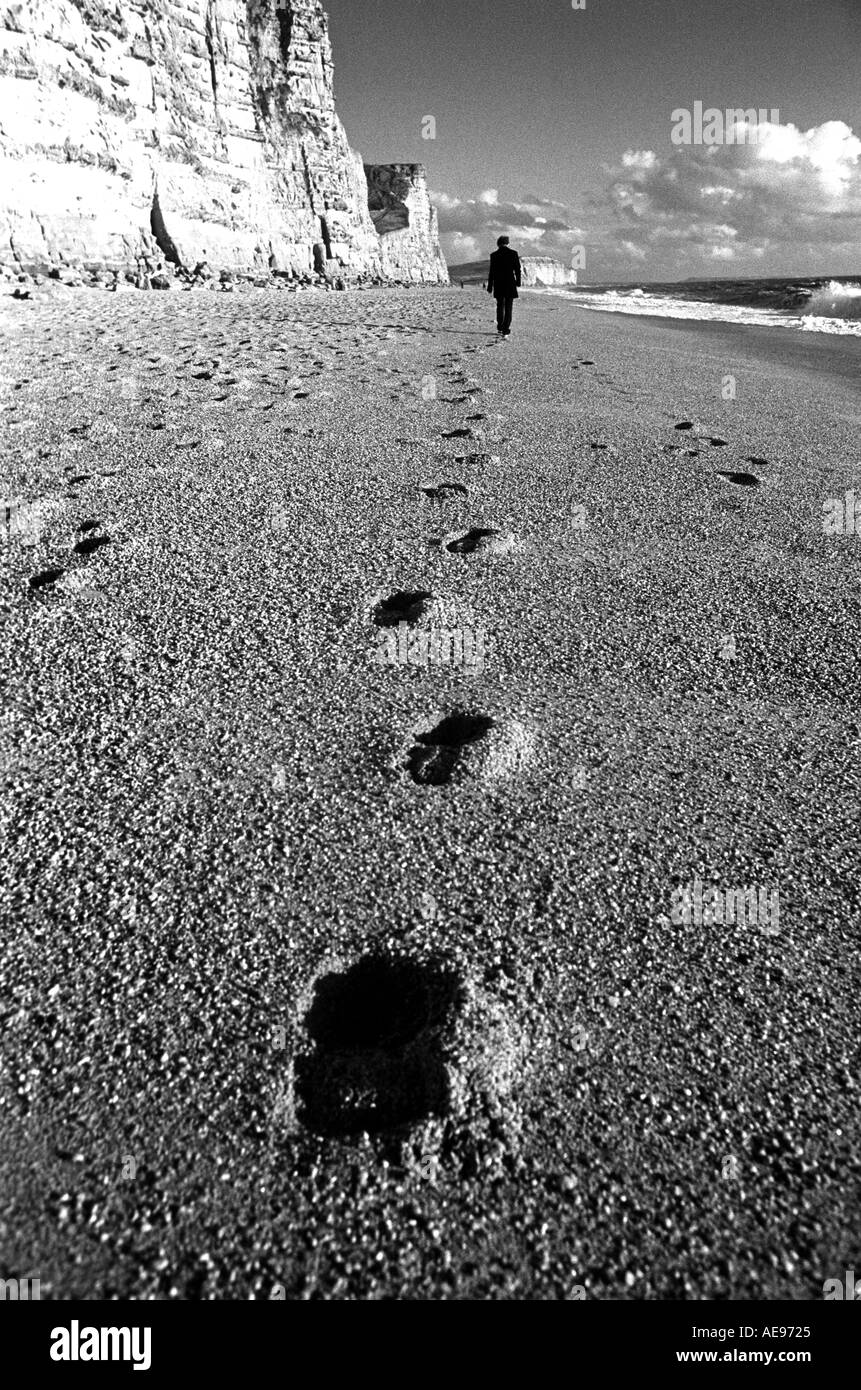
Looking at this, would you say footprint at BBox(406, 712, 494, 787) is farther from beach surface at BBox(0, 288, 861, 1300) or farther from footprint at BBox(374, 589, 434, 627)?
footprint at BBox(374, 589, 434, 627)

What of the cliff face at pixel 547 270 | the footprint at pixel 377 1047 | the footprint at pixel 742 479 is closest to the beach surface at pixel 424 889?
the footprint at pixel 377 1047

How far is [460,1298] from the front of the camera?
1.39m

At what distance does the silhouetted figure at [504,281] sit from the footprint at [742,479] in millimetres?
8903

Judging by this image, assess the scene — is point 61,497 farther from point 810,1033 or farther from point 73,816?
point 810,1033

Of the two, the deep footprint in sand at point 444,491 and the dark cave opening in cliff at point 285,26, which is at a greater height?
the dark cave opening in cliff at point 285,26

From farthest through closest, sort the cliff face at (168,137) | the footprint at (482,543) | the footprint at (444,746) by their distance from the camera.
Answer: the cliff face at (168,137) → the footprint at (482,543) → the footprint at (444,746)

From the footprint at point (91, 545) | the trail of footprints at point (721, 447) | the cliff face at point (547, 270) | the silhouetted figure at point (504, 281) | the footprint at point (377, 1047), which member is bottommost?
the footprint at point (377, 1047)

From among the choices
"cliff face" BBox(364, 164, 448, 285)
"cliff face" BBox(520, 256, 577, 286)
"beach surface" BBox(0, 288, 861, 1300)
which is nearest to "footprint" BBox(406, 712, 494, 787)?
"beach surface" BBox(0, 288, 861, 1300)

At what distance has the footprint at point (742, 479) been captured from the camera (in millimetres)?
5510

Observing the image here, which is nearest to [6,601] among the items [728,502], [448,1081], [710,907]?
[448,1081]

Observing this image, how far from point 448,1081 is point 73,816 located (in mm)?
1539

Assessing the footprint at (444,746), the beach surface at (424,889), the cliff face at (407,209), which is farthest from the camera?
the cliff face at (407,209)

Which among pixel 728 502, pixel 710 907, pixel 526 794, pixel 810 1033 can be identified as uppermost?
pixel 728 502

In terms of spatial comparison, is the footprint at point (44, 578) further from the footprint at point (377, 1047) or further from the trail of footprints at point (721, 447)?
the trail of footprints at point (721, 447)
